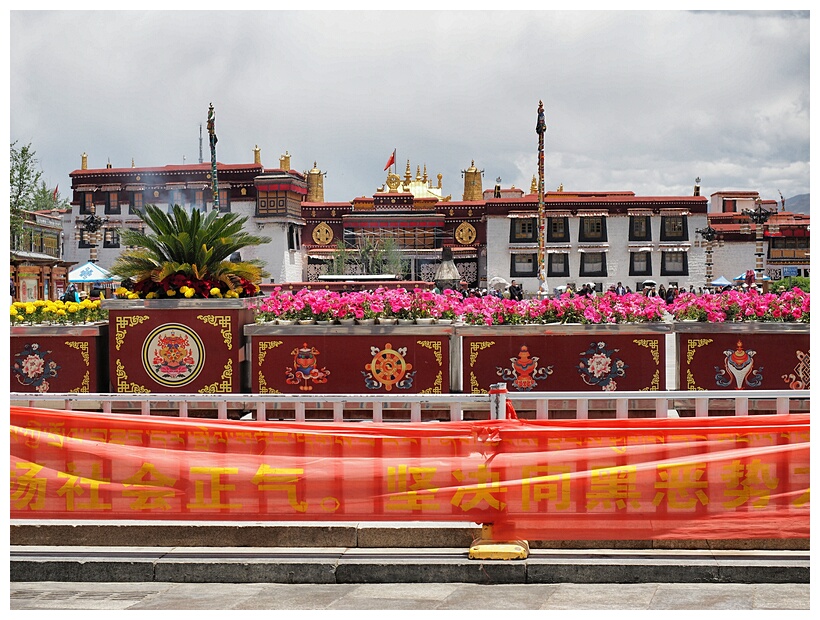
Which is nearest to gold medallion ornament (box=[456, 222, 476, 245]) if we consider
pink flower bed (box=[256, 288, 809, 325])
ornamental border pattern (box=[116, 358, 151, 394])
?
pink flower bed (box=[256, 288, 809, 325])

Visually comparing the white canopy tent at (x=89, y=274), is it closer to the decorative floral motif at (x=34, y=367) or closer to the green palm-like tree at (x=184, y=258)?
the decorative floral motif at (x=34, y=367)

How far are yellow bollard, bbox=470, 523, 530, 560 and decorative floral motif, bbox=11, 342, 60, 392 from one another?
731cm

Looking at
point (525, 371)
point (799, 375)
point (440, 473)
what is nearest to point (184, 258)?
point (525, 371)

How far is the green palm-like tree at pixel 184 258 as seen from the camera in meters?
12.1

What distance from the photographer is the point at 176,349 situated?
12.1 meters

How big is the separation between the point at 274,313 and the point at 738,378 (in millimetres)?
5447

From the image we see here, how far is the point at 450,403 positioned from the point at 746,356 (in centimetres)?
453

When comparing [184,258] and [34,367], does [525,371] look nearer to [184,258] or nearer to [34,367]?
[184,258]

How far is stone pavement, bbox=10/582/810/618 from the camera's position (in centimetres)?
597

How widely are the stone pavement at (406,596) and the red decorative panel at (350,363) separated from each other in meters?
5.51

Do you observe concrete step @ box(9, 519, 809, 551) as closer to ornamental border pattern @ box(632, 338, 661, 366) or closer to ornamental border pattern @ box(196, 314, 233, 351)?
ornamental border pattern @ box(196, 314, 233, 351)

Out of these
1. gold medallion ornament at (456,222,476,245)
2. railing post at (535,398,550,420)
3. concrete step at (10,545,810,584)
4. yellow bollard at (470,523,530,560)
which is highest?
gold medallion ornament at (456,222,476,245)

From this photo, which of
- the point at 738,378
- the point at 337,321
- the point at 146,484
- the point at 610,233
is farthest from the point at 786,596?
the point at 610,233

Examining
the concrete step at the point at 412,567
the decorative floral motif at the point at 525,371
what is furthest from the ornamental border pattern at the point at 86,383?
the concrete step at the point at 412,567
